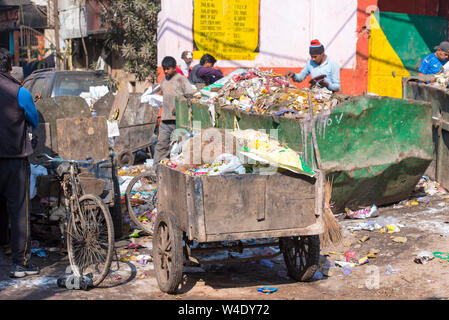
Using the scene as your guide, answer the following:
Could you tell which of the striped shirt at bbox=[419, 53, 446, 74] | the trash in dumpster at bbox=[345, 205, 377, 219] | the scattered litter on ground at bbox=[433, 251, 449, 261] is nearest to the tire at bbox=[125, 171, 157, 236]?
the trash in dumpster at bbox=[345, 205, 377, 219]

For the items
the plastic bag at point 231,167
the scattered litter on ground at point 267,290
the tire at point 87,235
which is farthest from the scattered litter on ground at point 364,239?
the tire at point 87,235

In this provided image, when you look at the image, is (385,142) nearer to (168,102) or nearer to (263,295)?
(263,295)

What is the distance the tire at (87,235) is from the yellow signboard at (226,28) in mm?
7499

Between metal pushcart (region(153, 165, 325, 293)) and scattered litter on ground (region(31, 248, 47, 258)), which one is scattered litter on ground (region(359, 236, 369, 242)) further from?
scattered litter on ground (region(31, 248, 47, 258))

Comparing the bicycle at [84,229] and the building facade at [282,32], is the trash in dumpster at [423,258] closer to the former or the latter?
the bicycle at [84,229]

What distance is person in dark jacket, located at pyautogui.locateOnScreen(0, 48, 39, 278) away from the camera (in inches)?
216

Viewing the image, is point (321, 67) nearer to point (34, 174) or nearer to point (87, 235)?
point (34, 174)

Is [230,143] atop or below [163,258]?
atop

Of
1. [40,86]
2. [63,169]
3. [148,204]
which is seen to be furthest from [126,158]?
[63,169]

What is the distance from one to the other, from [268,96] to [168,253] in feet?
11.4

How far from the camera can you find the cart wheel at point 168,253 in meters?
4.84

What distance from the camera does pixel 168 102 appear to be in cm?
941

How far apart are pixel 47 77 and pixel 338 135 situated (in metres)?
8.05

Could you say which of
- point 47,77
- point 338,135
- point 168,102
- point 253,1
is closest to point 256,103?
point 338,135
